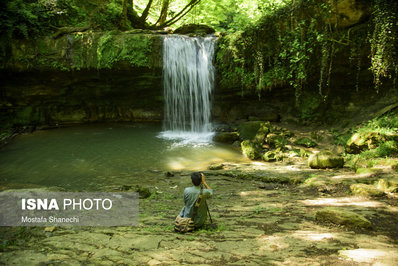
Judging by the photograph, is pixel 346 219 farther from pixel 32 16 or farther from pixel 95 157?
pixel 32 16

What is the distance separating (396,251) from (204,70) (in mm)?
10136

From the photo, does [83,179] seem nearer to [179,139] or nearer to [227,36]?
[179,139]

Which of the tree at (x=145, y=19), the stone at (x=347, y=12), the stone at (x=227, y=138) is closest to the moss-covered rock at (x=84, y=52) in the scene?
the tree at (x=145, y=19)

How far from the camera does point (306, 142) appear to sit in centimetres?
952

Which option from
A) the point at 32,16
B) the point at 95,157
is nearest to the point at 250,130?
the point at 95,157

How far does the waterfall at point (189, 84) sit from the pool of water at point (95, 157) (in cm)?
139

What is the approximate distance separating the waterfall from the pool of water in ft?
4.56

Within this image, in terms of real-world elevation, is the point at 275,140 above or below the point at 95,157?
above

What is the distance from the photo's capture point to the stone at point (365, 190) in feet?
15.2

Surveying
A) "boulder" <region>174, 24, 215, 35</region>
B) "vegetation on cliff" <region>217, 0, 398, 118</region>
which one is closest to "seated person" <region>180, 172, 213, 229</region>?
"vegetation on cliff" <region>217, 0, 398, 118</region>

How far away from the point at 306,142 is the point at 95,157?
7.25 meters

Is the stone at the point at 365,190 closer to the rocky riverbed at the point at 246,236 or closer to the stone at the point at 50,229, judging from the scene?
the rocky riverbed at the point at 246,236

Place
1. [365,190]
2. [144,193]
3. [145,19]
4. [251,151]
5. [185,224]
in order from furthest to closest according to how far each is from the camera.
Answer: [145,19] → [251,151] → [144,193] → [365,190] → [185,224]

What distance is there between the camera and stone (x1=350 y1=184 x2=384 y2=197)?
464cm
